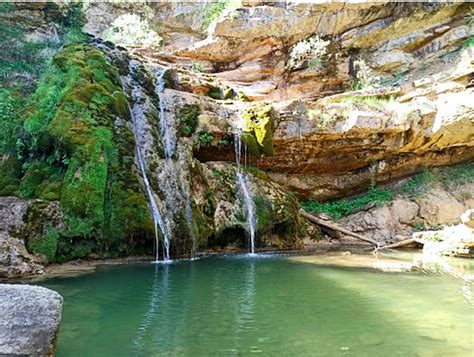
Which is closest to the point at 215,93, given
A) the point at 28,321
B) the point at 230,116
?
the point at 230,116

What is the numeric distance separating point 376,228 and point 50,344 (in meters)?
14.4

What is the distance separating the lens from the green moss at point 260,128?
13922mm

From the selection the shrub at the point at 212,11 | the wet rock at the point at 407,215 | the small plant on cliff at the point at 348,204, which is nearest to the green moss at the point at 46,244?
the small plant on cliff at the point at 348,204

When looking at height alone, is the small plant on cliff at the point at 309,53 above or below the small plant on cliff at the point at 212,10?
below

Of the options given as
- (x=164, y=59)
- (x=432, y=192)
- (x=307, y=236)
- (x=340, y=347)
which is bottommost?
(x=340, y=347)

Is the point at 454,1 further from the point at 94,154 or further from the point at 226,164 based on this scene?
the point at 94,154

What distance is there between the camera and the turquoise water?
171 inches

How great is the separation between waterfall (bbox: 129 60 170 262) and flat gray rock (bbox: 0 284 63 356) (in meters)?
6.48

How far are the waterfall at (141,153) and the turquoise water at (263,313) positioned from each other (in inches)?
64.0

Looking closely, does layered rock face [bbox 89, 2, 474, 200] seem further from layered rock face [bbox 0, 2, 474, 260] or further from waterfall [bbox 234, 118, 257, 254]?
waterfall [bbox 234, 118, 257, 254]

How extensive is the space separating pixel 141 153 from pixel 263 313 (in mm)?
7167

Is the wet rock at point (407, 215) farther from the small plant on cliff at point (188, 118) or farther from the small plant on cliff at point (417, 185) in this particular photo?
the small plant on cliff at point (188, 118)

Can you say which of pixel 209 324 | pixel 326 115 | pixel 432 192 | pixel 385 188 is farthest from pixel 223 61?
pixel 209 324

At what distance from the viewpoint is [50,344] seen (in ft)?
11.6
